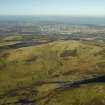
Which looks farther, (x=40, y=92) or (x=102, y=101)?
(x=40, y=92)

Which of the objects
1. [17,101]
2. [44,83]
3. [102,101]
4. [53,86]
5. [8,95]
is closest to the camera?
[102,101]

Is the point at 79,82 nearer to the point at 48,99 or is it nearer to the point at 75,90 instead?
the point at 75,90

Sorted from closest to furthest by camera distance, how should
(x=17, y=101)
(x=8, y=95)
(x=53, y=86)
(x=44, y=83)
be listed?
(x=17, y=101)
(x=8, y=95)
(x=53, y=86)
(x=44, y=83)

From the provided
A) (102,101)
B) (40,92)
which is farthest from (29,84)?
(102,101)

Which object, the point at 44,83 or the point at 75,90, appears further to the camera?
the point at 44,83

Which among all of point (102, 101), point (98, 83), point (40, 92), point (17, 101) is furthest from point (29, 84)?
point (102, 101)

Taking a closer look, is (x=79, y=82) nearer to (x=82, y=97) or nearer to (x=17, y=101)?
(x=82, y=97)

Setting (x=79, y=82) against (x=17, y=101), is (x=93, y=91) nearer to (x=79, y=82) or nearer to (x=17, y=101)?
(x=79, y=82)

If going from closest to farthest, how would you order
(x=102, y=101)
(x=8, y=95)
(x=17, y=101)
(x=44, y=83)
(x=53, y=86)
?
(x=102, y=101) < (x=17, y=101) < (x=8, y=95) < (x=53, y=86) < (x=44, y=83)
